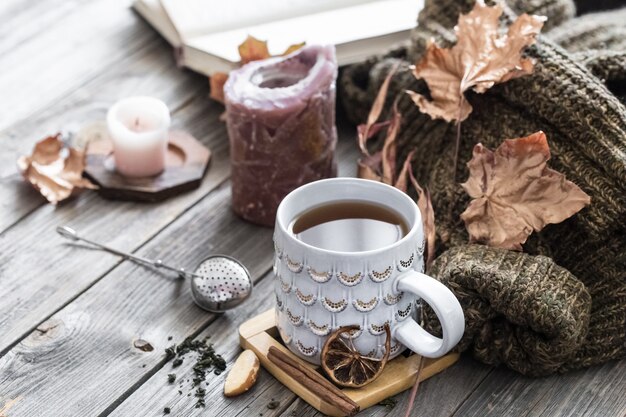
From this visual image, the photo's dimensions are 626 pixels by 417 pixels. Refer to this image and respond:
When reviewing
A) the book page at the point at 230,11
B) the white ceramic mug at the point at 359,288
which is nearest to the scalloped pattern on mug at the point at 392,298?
the white ceramic mug at the point at 359,288

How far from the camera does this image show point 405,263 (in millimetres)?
805

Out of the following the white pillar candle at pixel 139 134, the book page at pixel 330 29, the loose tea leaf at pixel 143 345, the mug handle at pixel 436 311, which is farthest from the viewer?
the book page at pixel 330 29

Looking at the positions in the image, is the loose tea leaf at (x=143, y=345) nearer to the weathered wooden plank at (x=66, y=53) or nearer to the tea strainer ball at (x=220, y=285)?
the tea strainer ball at (x=220, y=285)

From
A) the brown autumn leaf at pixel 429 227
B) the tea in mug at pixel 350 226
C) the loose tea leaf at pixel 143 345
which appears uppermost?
the tea in mug at pixel 350 226

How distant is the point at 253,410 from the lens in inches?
33.2

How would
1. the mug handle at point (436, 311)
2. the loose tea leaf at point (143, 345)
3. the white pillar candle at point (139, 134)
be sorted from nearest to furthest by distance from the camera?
the mug handle at point (436, 311), the loose tea leaf at point (143, 345), the white pillar candle at point (139, 134)

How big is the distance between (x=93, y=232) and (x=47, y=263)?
0.07 meters

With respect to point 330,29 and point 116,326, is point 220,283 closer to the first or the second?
point 116,326

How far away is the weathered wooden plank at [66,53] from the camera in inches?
51.3

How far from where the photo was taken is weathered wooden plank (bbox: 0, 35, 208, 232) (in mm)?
1138

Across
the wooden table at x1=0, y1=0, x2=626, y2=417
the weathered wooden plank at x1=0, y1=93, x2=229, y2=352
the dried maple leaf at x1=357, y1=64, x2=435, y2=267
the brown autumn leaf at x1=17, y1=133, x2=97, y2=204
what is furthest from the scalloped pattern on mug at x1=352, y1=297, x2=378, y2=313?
the brown autumn leaf at x1=17, y1=133, x2=97, y2=204

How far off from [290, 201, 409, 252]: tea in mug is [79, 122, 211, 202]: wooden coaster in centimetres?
32

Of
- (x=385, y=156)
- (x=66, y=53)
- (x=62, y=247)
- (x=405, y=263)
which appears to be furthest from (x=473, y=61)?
(x=66, y=53)

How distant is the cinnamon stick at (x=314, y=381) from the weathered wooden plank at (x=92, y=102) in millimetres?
415
